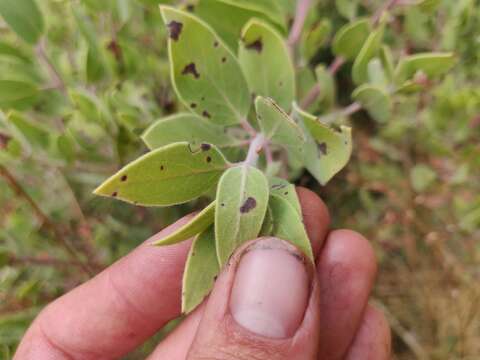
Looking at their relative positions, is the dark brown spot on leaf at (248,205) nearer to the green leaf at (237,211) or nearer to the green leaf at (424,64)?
the green leaf at (237,211)

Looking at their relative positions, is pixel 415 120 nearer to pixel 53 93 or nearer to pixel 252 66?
pixel 252 66

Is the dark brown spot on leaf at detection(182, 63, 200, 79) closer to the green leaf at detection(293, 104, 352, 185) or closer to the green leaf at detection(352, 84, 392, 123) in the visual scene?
the green leaf at detection(293, 104, 352, 185)

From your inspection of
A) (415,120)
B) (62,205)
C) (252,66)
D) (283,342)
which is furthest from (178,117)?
(415,120)

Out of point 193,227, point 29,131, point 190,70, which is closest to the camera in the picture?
point 193,227

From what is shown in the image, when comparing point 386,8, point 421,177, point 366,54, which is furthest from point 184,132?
point 421,177

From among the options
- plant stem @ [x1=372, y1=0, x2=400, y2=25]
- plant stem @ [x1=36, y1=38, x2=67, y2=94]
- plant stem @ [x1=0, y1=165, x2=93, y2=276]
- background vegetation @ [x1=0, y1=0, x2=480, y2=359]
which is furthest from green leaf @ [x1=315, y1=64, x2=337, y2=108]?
plant stem @ [x1=0, y1=165, x2=93, y2=276]

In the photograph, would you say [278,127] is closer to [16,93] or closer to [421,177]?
[16,93]

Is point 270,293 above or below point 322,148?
below
